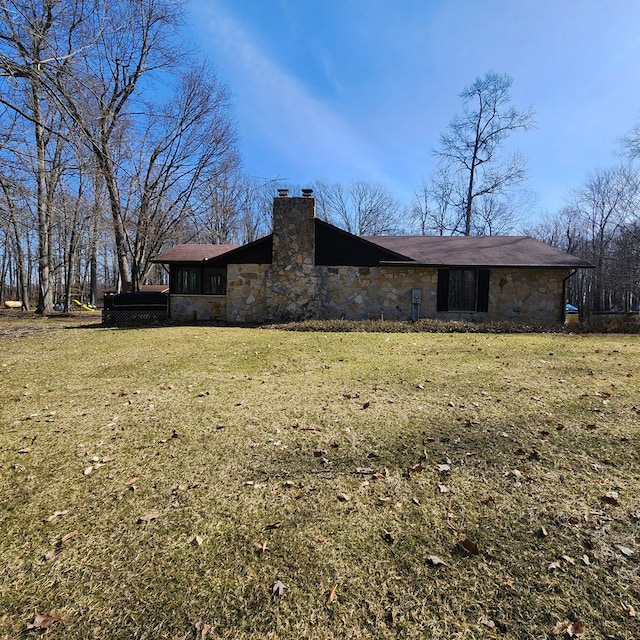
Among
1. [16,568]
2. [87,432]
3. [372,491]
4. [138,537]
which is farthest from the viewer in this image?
[87,432]

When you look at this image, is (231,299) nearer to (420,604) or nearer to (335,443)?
(335,443)

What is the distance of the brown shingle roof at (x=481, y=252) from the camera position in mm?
14156

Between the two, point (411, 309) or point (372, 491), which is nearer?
point (372, 491)

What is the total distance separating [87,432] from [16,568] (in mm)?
2103

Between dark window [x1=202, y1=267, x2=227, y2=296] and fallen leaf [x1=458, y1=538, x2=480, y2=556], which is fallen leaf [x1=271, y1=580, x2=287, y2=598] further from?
dark window [x1=202, y1=267, x2=227, y2=296]

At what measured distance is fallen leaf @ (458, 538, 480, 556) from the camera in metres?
2.45

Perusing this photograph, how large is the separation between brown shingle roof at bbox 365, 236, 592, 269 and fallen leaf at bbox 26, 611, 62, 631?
1372 cm

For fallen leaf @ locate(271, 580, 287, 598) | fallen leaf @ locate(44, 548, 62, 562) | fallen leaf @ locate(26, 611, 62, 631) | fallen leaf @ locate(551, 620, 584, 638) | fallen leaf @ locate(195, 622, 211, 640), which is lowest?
fallen leaf @ locate(195, 622, 211, 640)

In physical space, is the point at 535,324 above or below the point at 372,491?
above

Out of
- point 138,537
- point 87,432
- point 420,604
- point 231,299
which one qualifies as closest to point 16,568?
point 138,537

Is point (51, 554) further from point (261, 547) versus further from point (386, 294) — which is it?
point (386, 294)

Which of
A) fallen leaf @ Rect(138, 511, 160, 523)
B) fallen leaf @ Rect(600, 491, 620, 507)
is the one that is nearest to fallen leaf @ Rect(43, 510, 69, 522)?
fallen leaf @ Rect(138, 511, 160, 523)

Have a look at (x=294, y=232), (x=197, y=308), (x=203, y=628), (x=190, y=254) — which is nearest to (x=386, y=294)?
(x=294, y=232)

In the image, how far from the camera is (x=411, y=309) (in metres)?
14.6
